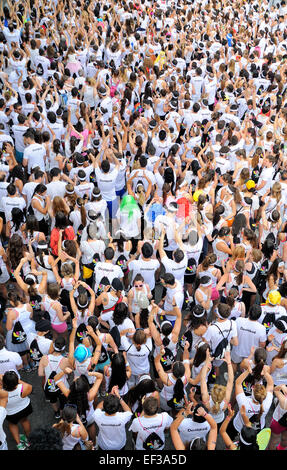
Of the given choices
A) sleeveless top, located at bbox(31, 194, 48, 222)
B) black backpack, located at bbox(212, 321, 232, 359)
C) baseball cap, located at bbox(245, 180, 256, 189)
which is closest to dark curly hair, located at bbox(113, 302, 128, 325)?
black backpack, located at bbox(212, 321, 232, 359)

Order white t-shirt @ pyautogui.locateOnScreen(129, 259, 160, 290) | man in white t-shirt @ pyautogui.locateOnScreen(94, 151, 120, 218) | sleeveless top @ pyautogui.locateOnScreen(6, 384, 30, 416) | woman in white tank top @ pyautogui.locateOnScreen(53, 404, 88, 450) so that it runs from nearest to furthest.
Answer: woman in white tank top @ pyautogui.locateOnScreen(53, 404, 88, 450), sleeveless top @ pyautogui.locateOnScreen(6, 384, 30, 416), white t-shirt @ pyautogui.locateOnScreen(129, 259, 160, 290), man in white t-shirt @ pyautogui.locateOnScreen(94, 151, 120, 218)

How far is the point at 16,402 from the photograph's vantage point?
441 centimetres

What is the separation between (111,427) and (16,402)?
43.4 inches

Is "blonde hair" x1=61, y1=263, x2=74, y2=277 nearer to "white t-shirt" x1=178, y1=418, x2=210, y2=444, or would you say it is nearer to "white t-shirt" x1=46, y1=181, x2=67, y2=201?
"white t-shirt" x1=46, y1=181, x2=67, y2=201

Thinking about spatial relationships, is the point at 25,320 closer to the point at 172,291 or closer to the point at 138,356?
the point at 138,356

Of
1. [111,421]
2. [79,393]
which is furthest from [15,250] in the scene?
[111,421]

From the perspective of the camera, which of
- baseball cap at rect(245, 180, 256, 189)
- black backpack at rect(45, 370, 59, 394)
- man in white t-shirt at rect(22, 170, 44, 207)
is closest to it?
black backpack at rect(45, 370, 59, 394)

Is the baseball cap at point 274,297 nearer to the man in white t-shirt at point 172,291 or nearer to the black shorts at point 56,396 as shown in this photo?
the man in white t-shirt at point 172,291

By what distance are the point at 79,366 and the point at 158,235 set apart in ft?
7.84

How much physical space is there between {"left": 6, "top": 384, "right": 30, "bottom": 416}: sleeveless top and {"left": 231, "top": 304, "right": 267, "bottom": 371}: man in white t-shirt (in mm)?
2609

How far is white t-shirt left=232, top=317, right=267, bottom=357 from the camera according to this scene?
16.6 ft

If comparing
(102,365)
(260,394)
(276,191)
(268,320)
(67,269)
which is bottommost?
(102,365)

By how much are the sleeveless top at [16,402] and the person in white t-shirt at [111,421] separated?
0.86 meters

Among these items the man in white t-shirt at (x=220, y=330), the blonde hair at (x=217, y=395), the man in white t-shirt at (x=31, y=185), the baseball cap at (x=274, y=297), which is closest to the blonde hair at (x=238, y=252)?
the baseball cap at (x=274, y=297)
